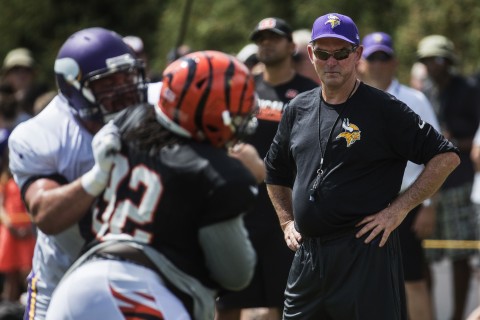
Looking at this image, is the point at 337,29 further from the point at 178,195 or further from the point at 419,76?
the point at 419,76

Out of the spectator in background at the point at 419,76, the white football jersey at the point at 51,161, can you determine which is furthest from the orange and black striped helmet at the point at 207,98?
the spectator in background at the point at 419,76

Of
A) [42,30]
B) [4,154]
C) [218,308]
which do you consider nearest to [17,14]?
[42,30]

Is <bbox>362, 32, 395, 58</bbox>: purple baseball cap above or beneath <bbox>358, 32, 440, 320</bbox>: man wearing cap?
above

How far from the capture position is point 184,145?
3686 mm

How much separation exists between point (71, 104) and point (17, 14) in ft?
52.0

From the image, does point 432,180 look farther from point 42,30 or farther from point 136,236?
point 42,30

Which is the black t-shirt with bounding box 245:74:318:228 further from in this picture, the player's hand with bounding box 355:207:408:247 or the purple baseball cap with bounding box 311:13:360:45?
the player's hand with bounding box 355:207:408:247

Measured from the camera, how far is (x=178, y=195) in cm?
360

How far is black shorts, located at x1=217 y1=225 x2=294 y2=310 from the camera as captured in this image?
686 cm

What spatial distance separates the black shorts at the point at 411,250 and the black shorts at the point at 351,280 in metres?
2.38

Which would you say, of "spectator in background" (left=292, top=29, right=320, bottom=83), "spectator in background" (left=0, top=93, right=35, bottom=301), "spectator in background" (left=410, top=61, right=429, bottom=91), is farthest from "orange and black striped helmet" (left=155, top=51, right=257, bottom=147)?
"spectator in background" (left=410, top=61, right=429, bottom=91)

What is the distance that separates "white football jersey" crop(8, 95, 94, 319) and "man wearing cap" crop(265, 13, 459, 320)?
1191 mm

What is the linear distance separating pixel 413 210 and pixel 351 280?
8.28 feet

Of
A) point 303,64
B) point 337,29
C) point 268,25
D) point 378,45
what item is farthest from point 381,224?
point 303,64
